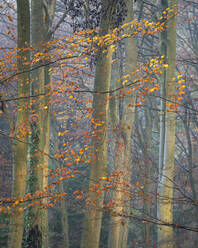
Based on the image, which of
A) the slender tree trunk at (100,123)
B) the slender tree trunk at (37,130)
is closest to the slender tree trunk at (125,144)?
the slender tree trunk at (100,123)

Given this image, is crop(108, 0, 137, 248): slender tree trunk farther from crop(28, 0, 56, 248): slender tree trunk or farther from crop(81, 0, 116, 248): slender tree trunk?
crop(28, 0, 56, 248): slender tree trunk

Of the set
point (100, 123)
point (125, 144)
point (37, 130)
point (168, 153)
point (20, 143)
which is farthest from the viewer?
point (125, 144)

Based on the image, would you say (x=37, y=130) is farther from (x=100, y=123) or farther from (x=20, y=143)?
(x=100, y=123)

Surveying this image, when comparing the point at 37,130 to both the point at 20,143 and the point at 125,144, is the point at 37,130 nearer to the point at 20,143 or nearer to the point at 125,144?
the point at 20,143

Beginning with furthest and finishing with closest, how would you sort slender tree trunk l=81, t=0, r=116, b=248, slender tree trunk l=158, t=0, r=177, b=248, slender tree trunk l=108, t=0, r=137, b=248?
slender tree trunk l=108, t=0, r=137, b=248 < slender tree trunk l=158, t=0, r=177, b=248 < slender tree trunk l=81, t=0, r=116, b=248

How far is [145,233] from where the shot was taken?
11828 millimetres

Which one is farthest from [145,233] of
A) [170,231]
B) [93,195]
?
[93,195]

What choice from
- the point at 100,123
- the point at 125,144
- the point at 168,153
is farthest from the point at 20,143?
the point at 125,144

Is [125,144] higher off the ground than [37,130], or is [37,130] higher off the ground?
[37,130]

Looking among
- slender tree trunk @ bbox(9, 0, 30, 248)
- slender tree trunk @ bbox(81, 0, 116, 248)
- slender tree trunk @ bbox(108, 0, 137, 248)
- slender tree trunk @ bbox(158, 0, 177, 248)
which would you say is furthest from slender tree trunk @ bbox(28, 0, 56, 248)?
slender tree trunk @ bbox(158, 0, 177, 248)

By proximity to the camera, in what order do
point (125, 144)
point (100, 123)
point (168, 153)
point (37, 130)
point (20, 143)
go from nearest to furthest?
point (20, 143)
point (37, 130)
point (100, 123)
point (168, 153)
point (125, 144)

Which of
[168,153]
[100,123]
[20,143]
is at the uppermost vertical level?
[100,123]

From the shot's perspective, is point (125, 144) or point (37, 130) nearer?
point (37, 130)

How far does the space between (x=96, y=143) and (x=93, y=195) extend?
1272 mm
